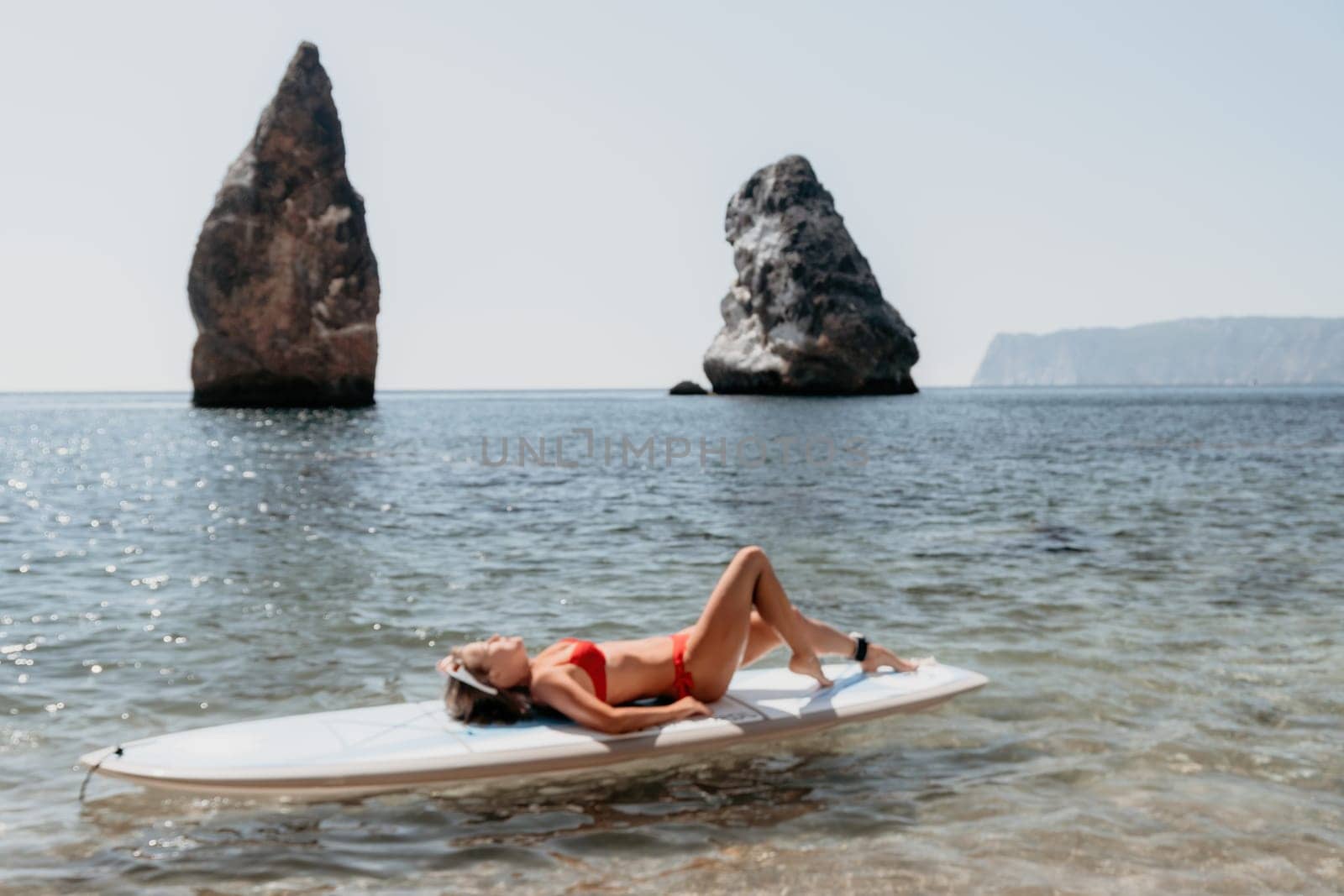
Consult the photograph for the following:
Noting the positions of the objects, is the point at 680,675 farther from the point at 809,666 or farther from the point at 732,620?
the point at 809,666

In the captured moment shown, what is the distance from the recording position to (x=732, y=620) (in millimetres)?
6695

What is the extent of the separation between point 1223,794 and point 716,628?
3.03 m

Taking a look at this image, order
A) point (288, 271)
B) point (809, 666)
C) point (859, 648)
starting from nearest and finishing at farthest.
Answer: point (809, 666), point (859, 648), point (288, 271)

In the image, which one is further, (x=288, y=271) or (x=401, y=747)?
(x=288, y=271)

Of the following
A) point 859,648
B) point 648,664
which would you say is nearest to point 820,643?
point 859,648

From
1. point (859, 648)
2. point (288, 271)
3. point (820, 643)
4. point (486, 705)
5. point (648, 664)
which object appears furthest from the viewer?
point (288, 271)

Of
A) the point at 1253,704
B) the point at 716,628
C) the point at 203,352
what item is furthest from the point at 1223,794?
the point at 203,352

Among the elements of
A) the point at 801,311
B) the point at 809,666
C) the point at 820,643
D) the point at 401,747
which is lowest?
the point at 401,747

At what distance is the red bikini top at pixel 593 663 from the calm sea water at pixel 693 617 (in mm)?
578

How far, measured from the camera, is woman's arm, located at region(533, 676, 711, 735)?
611cm

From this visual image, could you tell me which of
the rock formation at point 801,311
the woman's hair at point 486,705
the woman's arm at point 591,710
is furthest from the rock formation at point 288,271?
the woman's arm at point 591,710

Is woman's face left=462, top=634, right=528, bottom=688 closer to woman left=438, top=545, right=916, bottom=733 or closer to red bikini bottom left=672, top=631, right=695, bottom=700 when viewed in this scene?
woman left=438, top=545, right=916, bottom=733

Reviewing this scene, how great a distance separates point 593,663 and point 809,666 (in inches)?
63.6

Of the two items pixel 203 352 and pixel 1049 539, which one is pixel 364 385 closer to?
pixel 203 352
